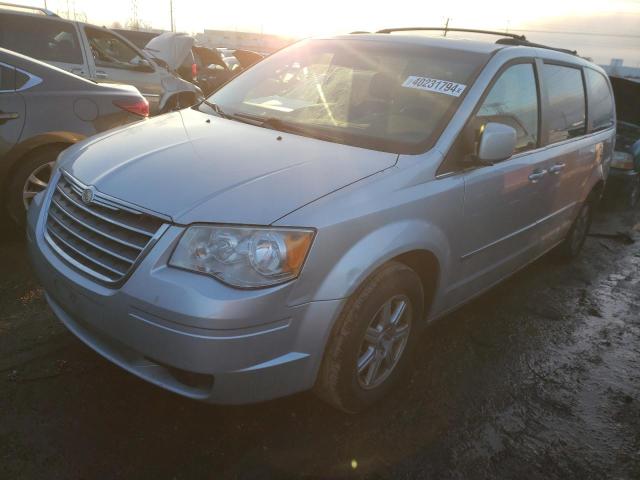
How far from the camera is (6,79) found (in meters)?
3.91

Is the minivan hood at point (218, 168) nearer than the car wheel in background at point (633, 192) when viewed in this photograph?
Yes

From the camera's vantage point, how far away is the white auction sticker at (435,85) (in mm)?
2891

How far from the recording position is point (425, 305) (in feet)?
9.43

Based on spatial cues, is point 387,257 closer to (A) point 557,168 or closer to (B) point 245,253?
(B) point 245,253

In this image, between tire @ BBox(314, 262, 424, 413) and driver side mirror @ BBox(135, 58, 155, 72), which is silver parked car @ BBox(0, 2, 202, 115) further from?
tire @ BBox(314, 262, 424, 413)

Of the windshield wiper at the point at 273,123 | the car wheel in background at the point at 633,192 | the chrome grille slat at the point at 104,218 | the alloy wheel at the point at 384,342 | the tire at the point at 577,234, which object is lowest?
the car wheel in background at the point at 633,192

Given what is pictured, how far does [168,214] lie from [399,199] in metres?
0.99

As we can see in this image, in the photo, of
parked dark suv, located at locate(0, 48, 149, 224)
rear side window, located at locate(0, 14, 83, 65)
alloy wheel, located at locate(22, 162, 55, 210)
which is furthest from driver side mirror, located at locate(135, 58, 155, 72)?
alloy wheel, located at locate(22, 162, 55, 210)

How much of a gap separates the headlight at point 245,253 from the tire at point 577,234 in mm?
3706

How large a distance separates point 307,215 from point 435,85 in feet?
4.47

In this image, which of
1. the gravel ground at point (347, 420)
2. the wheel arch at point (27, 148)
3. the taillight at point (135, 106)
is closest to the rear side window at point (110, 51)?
the taillight at point (135, 106)

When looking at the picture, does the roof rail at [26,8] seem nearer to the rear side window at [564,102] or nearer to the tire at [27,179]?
the tire at [27,179]

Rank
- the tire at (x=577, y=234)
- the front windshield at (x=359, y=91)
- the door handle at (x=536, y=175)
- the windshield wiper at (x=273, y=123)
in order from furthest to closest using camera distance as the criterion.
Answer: the tire at (x=577, y=234) < the door handle at (x=536, y=175) < the windshield wiper at (x=273, y=123) < the front windshield at (x=359, y=91)

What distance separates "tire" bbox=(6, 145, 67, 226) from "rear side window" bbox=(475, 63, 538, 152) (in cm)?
322
